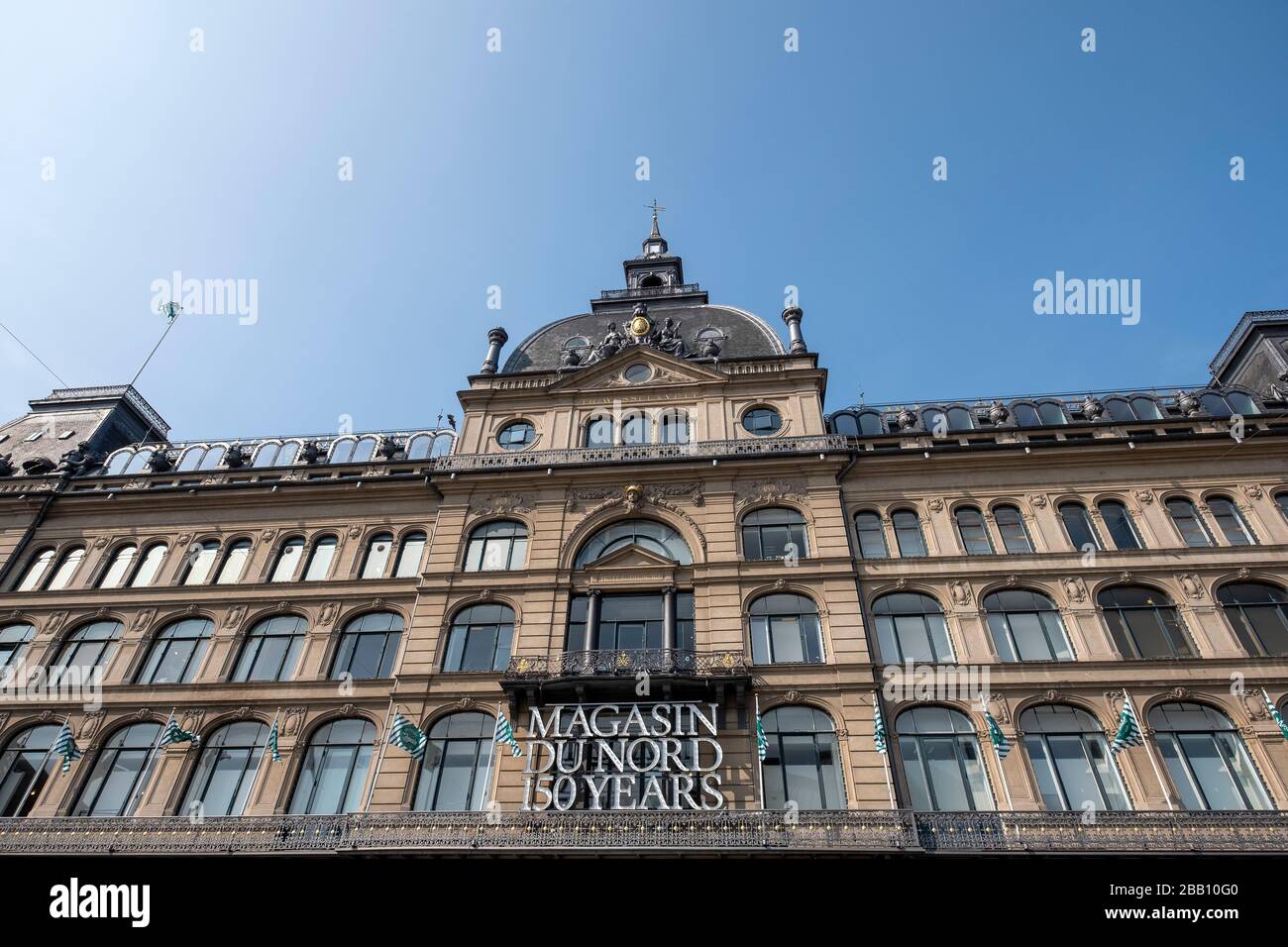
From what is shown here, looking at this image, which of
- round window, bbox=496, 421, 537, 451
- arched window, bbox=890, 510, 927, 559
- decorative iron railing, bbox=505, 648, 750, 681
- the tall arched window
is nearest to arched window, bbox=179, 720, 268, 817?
decorative iron railing, bbox=505, 648, 750, 681

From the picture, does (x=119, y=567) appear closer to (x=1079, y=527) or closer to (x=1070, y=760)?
(x=1070, y=760)

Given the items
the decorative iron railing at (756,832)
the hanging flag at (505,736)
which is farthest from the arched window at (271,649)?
the hanging flag at (505,736)

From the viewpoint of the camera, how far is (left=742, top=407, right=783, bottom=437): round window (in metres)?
32.5

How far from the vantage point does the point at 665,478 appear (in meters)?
30.8

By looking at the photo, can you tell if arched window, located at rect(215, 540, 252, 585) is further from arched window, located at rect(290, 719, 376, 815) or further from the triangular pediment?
the triangular pediment

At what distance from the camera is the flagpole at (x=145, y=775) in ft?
81.9

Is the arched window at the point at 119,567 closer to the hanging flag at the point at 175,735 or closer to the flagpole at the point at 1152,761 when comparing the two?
the hanging flag at the point at 175,735

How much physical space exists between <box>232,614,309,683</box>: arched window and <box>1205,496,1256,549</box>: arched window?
30917 millimetres

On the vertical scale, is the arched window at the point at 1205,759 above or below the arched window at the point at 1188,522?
below

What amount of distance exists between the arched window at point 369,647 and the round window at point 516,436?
26.5 ft

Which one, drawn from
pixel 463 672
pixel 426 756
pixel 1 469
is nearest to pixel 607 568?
pixel 463 672

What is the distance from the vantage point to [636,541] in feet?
96.5

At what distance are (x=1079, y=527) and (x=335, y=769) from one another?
25.2 meters
